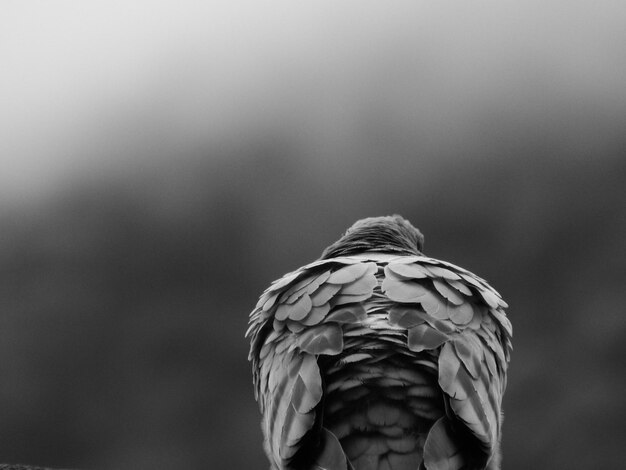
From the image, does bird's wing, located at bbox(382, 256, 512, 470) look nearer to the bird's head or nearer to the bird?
the bird

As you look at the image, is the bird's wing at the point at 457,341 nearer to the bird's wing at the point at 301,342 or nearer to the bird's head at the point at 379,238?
the bird's wing at the point at 301,342

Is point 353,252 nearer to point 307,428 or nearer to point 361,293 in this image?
point 361,293

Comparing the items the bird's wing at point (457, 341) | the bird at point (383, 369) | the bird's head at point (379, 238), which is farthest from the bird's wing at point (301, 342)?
the bird's head at point (379, 238)

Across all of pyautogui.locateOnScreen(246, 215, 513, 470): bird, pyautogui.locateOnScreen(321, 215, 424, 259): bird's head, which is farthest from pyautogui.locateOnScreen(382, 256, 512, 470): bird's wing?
pyautogui.locateOnScreen(321, 215, 424, 259): bird's head

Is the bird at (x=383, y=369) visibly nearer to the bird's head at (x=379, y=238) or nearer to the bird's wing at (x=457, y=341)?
the bird's wing at (x=457, y=341)

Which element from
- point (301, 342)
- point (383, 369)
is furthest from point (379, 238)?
point (383, 369)

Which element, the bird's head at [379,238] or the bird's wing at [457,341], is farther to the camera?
the bird's head at [379,238]

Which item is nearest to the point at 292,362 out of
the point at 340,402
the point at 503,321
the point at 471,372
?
the point at 340,402
